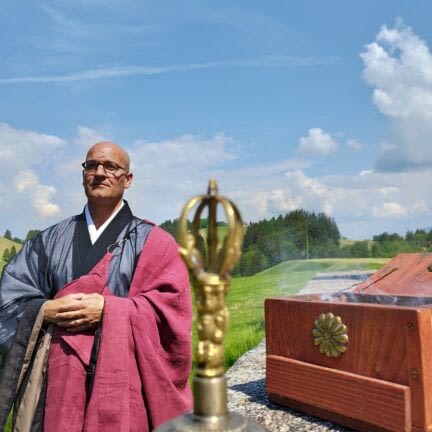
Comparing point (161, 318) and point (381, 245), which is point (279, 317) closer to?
point (161, 318)

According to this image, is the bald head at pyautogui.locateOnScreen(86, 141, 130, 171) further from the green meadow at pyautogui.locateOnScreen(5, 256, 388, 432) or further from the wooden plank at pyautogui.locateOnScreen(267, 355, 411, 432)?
the wooden plank at pyautogui.locateOnScreen(267, 355, 411, 432)

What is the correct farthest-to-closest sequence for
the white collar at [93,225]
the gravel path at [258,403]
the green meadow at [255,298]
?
the green meadow at [255,298], the gravel path at [258,403], the white collar at [93,225]

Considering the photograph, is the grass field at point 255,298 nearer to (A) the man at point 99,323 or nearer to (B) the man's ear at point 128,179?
(A) the man at point 99,323

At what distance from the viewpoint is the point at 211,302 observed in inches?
38.1

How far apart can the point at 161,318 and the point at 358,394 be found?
3.85 feet

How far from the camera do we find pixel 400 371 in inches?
107

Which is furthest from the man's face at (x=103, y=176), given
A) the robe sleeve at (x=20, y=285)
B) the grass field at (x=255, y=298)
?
the grass field at (x=255, y=298)

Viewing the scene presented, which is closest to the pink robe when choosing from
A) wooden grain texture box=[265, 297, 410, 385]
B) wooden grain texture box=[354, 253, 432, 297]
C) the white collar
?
the white collar

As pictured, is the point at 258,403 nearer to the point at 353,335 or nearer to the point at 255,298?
the point at 353,335

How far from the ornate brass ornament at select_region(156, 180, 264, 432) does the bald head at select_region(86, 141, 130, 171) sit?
1.88 meters

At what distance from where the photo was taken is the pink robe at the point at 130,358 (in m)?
2.52

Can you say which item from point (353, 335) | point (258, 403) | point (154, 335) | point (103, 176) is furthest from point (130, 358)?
point (258, 403)

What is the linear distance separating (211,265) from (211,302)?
7 centimetres

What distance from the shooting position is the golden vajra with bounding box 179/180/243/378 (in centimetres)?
93
